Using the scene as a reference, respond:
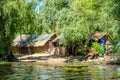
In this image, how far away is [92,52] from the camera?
51938 millimetres

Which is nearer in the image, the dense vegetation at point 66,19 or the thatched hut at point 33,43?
the dense vegetation at point 66,19

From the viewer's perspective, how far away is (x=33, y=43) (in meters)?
75.6

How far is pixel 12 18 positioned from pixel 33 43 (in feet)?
79.7

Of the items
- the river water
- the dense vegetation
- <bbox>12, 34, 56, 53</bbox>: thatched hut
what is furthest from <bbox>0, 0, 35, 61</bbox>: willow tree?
the river water

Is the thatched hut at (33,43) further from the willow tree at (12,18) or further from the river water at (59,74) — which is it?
the river water at (59,74)

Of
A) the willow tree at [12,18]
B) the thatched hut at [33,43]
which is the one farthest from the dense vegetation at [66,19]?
the thatched hut at [33,43]

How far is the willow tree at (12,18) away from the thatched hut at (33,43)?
17.5 metres

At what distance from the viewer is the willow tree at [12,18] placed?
51438mm

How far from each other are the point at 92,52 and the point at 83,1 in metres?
7.63

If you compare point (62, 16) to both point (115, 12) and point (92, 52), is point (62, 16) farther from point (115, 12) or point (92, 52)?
point (115, 12)

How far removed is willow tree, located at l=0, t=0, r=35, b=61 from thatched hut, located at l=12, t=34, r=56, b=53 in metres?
17.5

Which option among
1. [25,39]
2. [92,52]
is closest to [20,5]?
[92,52]

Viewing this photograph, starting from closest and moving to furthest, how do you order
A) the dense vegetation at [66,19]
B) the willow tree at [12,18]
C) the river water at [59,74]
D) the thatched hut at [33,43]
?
the river water at [59,74]
the dense vegetation at [66,19]
the willow tree at [12,18]
the thatched hut at [33,43]

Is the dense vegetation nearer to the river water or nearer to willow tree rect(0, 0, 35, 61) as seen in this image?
willow tree rect(0, 0, 35, 61)
